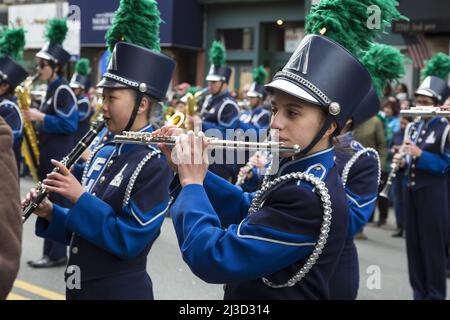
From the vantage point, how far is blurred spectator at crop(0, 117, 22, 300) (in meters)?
1.78

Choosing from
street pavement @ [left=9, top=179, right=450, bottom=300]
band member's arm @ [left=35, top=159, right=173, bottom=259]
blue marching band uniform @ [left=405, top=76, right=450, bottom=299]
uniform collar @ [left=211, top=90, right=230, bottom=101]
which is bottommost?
street pavement @ [left=9, top=179, right=450, bottom=300]

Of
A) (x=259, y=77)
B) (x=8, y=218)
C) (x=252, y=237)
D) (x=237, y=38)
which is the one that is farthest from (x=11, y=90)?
(x=237, y=38)

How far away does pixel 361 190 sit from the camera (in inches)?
154

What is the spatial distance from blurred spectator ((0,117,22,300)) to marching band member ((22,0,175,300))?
112cm

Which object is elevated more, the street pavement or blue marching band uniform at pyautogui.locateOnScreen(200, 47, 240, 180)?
blue marching band uniform at pyautogui.locateOnScreen(200, 47, 240, 180)

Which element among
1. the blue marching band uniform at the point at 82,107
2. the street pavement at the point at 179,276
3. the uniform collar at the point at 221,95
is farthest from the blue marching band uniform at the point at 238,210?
the blue marching band uniform at the point at 82,107

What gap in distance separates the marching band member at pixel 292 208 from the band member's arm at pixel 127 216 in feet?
2.23

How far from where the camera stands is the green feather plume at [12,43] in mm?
6961

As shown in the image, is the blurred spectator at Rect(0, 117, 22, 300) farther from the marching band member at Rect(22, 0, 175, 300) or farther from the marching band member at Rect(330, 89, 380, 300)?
the marching band member at Rect(330, 89, 380, 300)

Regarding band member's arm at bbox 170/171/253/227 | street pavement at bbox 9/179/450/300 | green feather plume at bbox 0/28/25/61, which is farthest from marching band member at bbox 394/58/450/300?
green feather plume at bbox 0/28/25/61

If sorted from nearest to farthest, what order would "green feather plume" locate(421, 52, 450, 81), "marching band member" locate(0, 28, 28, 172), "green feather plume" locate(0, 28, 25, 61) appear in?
1. "green feather plume" locate(421, 52, 450, 81)
2. "marching band member" locate(0, 28, 28, 172)
3. "green feather plume" locate(0, 28, 25, 61)
